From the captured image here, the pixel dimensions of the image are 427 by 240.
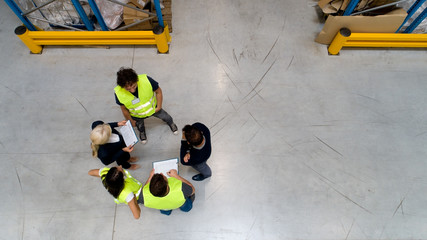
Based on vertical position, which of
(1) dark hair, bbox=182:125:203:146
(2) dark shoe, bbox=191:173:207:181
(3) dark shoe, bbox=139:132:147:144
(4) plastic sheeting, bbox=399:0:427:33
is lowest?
(2) dark shoe, bbox=191:173:207:181

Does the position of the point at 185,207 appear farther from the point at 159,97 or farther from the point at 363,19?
the point at 363,19

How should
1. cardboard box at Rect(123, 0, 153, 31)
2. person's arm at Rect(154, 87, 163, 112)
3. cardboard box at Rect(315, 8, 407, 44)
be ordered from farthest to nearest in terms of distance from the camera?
cardboard box at Rect(123, 0, 153, 31)
cardboard box at Rect(315, 8, 407, 44)
person's arm at Rect(154, 87, 163, 112)

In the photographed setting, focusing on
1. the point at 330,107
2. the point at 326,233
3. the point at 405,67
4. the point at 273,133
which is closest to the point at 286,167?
the point at 273,133

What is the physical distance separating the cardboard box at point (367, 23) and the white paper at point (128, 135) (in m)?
3.76

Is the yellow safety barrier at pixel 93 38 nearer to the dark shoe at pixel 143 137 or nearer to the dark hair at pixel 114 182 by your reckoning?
the dark shoe at pixel 143 137

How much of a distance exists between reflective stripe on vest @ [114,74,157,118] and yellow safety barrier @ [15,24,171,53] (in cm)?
164

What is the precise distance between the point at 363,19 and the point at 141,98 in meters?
3.85

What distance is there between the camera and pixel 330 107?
13.4 feet

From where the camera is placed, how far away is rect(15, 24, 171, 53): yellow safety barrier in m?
4.18

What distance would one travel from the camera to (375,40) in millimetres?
4320

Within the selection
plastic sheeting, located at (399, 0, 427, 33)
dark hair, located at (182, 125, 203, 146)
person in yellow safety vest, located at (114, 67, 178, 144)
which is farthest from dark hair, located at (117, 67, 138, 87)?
plastic sheeting, located at (399, 0, 427, 33)

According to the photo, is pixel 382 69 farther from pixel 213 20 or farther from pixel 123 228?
pixel 123 228

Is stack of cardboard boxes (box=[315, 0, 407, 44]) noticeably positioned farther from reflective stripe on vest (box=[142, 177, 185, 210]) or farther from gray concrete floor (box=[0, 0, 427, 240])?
reflective stripe on vest (box=[142, 177, 185, 210])

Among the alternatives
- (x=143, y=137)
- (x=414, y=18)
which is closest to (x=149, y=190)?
(x=143, y=137)
